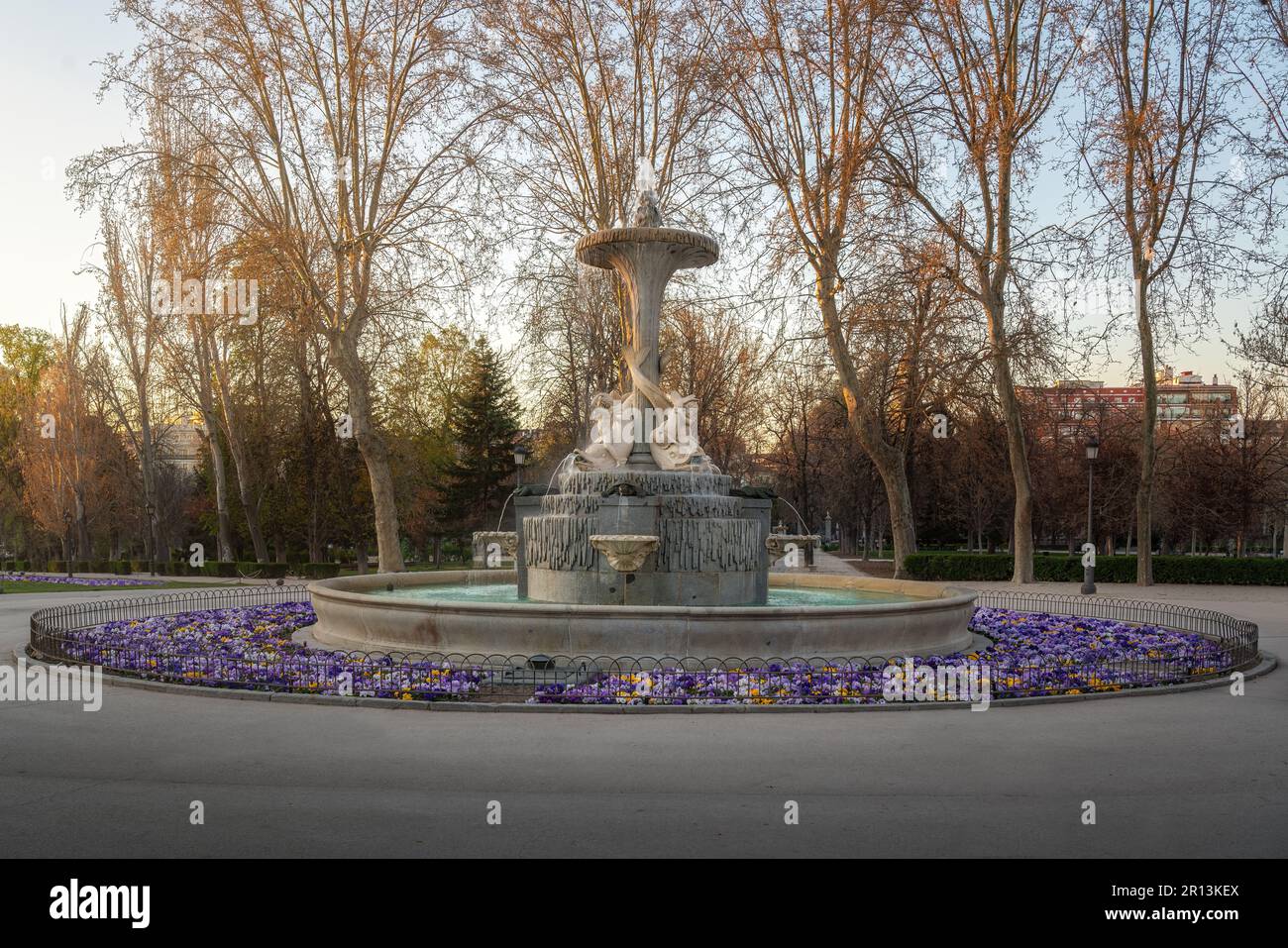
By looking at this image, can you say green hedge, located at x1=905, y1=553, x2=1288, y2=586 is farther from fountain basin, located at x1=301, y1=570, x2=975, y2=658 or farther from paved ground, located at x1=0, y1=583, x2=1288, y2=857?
paved ground, located at x1=0, y1=583, x2=1288, y2=857

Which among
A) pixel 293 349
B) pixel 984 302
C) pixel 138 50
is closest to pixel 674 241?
pixel 984 302

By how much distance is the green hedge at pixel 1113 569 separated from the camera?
105 feet

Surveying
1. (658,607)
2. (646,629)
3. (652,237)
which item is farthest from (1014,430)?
(646,629)

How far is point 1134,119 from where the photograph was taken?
1057 inches

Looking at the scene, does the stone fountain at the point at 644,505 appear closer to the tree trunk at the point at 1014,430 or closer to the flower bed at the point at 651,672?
the flower bed at the point at 651,672

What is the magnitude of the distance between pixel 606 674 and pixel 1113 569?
27.4m

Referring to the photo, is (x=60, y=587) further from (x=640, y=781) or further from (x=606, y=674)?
(x=640, y=781)

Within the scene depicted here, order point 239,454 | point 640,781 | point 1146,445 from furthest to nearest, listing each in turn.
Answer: point 239,454, point 1146,445, point 640,781

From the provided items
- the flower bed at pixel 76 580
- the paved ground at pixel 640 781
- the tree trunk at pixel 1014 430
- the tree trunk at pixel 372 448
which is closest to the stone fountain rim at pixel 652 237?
the paved ground at pixel 640 781

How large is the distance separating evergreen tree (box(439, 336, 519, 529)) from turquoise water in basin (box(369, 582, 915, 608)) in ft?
100

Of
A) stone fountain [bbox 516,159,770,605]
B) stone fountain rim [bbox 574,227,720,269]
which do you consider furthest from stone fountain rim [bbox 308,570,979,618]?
stone fountain rim [bbox 574,227,720,269]

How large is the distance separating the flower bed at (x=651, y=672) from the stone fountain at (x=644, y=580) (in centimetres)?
48

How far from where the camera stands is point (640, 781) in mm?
6883

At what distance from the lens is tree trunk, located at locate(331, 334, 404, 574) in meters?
27.5
